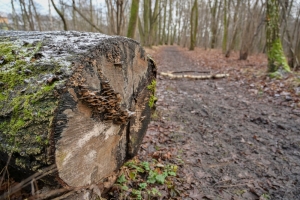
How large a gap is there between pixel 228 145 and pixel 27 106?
2.87 m

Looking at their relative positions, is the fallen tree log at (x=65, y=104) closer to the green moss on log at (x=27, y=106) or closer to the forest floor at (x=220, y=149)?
the green moss on log at (x=27, y=106)

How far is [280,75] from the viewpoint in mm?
6477

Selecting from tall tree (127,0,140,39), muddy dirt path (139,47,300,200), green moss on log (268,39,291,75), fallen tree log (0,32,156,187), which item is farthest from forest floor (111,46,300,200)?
tall tree (127,0,140,39)

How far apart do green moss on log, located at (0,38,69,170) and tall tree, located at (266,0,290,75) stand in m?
7.25

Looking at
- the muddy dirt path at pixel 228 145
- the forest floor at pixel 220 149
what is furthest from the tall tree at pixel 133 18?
the muddy dirt path at pixel 228 145

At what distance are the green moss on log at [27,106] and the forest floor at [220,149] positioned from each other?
1.05 metres

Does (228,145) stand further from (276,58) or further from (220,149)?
(276,58)

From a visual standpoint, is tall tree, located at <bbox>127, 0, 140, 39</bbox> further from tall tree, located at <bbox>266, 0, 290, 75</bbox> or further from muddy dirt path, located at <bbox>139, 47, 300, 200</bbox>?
tall tree, located at <bbox>266, 0, 290, 75</bbox>

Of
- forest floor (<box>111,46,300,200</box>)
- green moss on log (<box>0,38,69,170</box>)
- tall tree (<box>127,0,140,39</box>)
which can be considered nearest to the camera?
green moss on log (<box>0,38,69,170</box>)

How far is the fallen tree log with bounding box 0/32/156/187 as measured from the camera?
1129 millimetres

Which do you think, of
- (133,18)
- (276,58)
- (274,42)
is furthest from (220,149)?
(133,18)

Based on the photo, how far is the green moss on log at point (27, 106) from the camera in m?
1.11

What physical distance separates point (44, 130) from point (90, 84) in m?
0.38

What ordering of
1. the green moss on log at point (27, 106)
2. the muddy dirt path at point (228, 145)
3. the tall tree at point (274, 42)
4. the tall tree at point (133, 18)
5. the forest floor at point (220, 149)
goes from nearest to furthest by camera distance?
1. the green moss on log at point (27, 106)
2. the forest floor at point (220, 149)
3. the muddy dirt path at point (228, 145)
4. the tall tree at point (274, 42)
5. the tall tree at point (133, 18)
